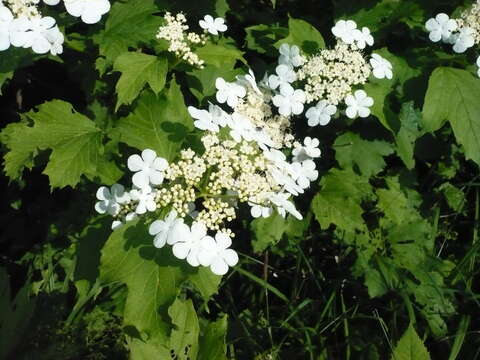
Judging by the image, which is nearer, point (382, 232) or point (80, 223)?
point (80, 223)

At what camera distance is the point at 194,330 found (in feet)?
8.00

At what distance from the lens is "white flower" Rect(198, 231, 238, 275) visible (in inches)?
75.8

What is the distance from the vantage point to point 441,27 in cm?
275

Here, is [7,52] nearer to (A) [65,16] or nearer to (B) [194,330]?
(A) [65,16]

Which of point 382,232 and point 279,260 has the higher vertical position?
point 382,232

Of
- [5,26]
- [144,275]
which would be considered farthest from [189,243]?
[5,26]

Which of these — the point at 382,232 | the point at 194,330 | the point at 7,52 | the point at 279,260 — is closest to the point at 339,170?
the point at 382,232

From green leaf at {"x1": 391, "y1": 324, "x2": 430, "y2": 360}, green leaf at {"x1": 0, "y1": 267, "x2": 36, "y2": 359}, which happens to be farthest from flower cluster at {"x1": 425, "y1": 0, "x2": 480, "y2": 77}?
green leaf at {"x1": 0, "y1": 267, "x2": 36, "y2": 359}

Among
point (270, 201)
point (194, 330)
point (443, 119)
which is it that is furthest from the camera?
point (443, 119)

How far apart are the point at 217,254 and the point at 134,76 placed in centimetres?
94

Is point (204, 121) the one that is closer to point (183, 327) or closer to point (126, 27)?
point (126, 27)

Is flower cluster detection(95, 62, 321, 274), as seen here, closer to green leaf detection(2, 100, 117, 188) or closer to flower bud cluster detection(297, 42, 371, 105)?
green leaf detection(2, 100, 117, 188)

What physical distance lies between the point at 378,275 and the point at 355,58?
136 cm

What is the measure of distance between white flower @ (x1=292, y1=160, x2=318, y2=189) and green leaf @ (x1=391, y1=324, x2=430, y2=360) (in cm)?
76
